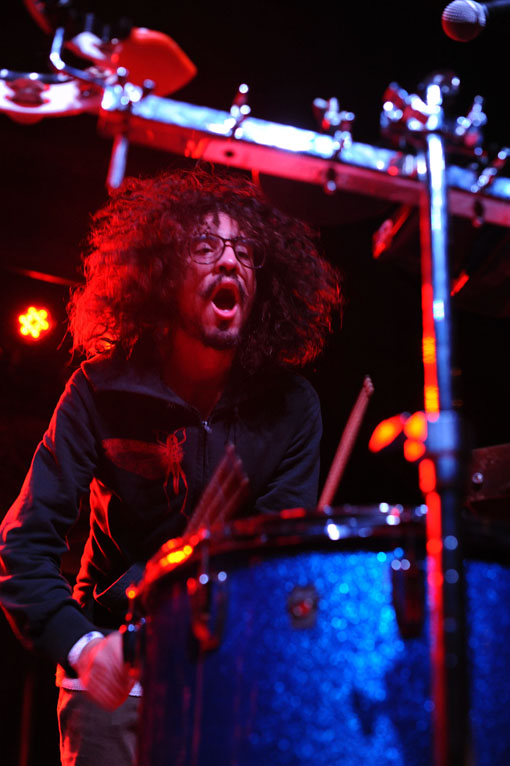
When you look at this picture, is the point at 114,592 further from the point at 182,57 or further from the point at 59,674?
the point at 182,57

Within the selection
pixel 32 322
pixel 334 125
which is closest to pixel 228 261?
pixel 334 125

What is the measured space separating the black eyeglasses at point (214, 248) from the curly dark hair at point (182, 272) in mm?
94

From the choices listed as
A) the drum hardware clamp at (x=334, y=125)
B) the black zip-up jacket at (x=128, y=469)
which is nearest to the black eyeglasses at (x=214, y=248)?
the black zip-up jacket at (x=128, y=469)

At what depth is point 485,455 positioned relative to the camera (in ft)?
8.50

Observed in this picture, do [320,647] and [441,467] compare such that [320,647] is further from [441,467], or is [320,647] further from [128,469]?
[128,469]

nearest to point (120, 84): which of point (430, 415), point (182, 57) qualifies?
point (182, 57)

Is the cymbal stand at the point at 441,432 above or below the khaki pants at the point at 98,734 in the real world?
above

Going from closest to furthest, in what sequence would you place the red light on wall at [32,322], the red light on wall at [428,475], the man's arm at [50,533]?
the red light on wall at [428,475], the man's arm at [50,533], the red light on wall at [32,322]

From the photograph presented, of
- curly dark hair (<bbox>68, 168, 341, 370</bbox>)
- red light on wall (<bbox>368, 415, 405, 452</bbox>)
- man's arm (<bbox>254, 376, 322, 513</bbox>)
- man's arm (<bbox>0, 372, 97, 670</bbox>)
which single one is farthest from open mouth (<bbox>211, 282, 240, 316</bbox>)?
red light on wall (<bbox>368, 415, 405, 452</bbox>)

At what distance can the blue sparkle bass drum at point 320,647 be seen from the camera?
1167mm

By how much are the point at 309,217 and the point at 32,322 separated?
8.60 feet

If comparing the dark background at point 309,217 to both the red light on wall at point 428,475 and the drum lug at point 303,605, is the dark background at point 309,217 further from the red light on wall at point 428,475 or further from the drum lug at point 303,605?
the drum lug at point 303,605

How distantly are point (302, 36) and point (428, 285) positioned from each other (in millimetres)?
1794

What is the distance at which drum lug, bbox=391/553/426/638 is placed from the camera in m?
1.21
